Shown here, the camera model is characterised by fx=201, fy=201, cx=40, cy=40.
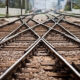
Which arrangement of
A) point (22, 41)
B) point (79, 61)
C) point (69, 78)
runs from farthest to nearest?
point (22, 41) < point (79, 61) < point (69, 78)

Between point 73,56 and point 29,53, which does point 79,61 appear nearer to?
point 73,56

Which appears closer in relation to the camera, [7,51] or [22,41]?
[7,51]

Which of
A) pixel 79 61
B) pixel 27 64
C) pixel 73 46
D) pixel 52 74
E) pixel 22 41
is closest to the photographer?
pixel 52 74

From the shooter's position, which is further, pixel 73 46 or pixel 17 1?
pixel 17 1

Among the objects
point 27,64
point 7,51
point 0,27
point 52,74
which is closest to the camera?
point 52,74

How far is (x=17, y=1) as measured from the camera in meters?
53.1

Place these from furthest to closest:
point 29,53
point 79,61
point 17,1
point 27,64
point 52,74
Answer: point 17,1, point 29,53, point 79,61, point 27,64, point 52,74

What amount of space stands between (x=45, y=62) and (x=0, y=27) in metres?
6.57

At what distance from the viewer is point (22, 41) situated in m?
7.75

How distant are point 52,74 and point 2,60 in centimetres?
161

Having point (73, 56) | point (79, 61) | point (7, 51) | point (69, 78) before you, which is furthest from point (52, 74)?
point (7, 51)

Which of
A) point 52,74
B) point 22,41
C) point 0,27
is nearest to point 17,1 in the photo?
point 0,27

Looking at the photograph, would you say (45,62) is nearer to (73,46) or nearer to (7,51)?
(7,51)

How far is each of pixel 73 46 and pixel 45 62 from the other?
7.14 ft
